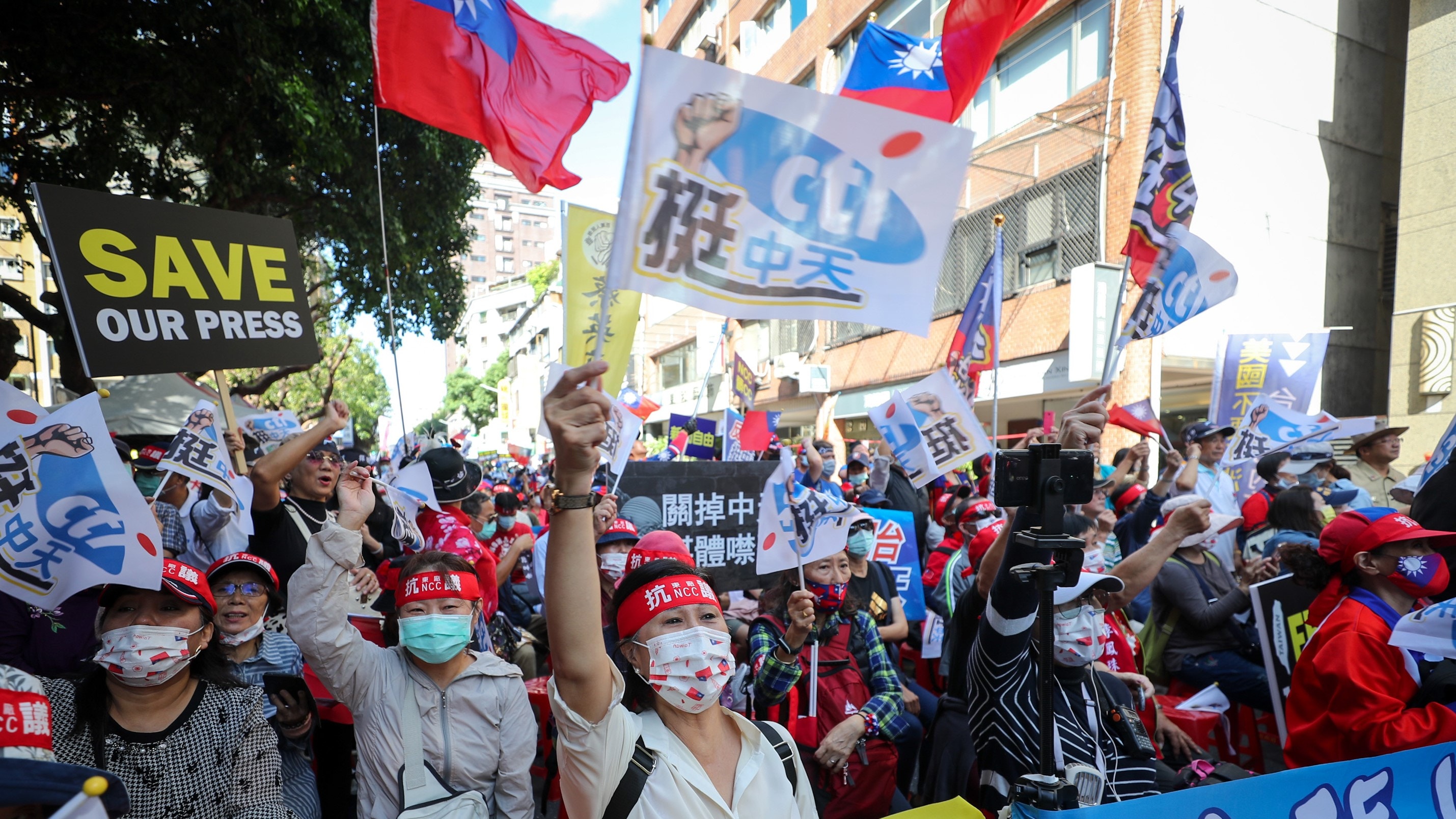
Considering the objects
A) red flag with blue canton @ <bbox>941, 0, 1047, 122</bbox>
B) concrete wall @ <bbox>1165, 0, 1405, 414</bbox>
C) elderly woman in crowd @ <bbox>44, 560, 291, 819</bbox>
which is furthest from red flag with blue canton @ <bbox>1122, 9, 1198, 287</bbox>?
concrete wall @ <bbox>1165, 0, 1405, 414</bbox>

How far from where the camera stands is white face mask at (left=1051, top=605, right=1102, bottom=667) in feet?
9.99

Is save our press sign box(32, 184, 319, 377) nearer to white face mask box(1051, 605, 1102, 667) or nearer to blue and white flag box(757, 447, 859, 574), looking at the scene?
blue and white flag box(757, 447, 859, 574)

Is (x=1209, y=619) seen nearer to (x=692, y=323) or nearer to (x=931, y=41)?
(x=931, y=41)

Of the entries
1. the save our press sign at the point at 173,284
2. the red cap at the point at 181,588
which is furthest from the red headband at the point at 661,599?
the save our press sign at the point at 173,284

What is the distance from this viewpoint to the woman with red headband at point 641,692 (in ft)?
6.31

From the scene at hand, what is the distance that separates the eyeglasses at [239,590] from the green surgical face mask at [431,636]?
2.52 ft

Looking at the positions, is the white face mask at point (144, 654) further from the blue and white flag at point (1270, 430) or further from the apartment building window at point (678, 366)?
the apartment building window at point (678, 366)

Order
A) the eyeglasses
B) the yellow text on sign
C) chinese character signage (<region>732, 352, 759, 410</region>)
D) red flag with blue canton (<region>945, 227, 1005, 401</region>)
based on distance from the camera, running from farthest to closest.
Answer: chinese character signage (<region>732, 352, 759, 410</region>) < red flag with blue canton (<region>945, 227, 1005, 401</region>) < the yellow text on sign < the eyeglasses

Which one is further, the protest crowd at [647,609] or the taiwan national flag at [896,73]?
the taiwan national flag at [896,73]

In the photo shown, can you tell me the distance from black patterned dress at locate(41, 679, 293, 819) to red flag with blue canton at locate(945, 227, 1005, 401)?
26.8 ft

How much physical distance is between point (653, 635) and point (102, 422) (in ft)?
8.32

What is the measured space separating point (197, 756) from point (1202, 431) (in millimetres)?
7875

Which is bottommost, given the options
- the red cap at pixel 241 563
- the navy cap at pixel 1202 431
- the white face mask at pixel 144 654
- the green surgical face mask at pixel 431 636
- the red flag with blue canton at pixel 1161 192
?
the green surgical face mask at pixel 431 636

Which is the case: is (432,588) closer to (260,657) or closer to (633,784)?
(260,657)
